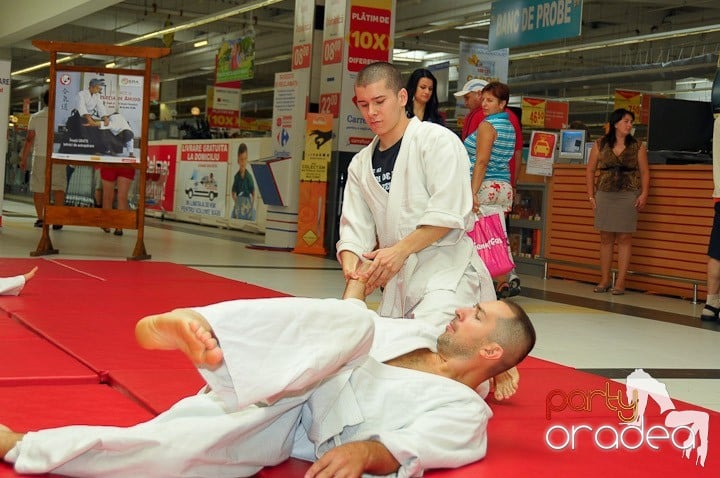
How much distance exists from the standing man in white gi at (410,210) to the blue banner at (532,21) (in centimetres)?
606

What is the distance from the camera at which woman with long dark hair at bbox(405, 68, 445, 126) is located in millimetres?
5578

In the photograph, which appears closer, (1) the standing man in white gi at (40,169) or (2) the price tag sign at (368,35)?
(2) the price tag sign at (368,35)

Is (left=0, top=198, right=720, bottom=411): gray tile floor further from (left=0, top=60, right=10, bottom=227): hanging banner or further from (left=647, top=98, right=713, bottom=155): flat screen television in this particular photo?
(left=647, top=98, right=713, bottom=155): flat screen television

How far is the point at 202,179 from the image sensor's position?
16.7m

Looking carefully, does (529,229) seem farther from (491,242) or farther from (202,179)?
(202,179)

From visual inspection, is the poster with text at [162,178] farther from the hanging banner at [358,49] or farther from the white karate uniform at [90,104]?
the white karate uniform at [90,104]

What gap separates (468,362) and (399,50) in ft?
76.0

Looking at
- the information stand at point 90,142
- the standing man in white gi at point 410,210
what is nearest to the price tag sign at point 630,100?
the information stand at point 90,142

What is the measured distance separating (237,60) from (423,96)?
13.5 meters

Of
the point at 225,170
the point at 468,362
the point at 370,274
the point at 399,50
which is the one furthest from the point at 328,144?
the point at 399,50

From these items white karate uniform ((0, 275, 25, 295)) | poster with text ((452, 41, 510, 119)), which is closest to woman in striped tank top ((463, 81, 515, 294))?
white karate uniform ((0, 275, 25, 295))

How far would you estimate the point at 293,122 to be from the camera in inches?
460

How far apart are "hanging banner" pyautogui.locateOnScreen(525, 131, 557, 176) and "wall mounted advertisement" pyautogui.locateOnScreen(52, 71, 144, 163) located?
396 centimetres

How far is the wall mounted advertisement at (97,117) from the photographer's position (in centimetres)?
858
